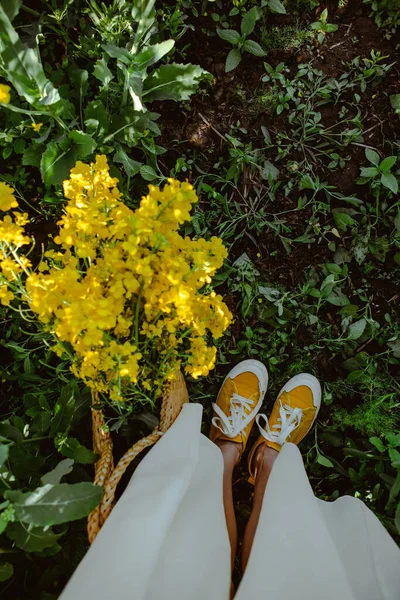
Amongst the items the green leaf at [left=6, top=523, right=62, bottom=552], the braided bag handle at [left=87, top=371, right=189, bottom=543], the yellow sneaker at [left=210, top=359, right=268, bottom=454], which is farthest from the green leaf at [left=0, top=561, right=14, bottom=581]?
the yellow sneaker at [left=210, top=359, right=268, bottom=454]

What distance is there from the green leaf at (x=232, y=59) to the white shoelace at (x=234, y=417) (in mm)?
1325

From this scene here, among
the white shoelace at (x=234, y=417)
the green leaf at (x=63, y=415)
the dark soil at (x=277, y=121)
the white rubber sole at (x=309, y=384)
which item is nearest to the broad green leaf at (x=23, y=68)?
the dark soil at (x=277, y=121)

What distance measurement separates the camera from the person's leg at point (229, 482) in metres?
1.55

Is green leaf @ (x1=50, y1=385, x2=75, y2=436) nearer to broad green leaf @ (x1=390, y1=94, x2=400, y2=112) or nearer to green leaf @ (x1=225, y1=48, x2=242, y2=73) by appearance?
green leaf @ (x1=225, y1=48, x2=242, y2=73)

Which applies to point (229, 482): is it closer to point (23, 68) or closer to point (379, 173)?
point (379, 173)

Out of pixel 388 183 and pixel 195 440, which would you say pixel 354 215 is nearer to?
pixel 388 183

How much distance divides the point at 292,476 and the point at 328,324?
732 millimetres

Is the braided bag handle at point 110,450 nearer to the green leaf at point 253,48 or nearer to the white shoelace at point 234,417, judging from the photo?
the white shoelace at point 234,417

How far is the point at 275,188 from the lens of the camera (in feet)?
6.35

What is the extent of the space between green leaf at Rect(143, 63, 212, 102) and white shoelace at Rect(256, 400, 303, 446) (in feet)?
4.15

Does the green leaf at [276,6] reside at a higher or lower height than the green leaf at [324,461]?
higher

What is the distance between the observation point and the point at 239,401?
187 cm

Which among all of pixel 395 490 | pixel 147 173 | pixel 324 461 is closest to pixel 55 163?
pixel 147 173

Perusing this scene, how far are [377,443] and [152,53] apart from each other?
162cm
